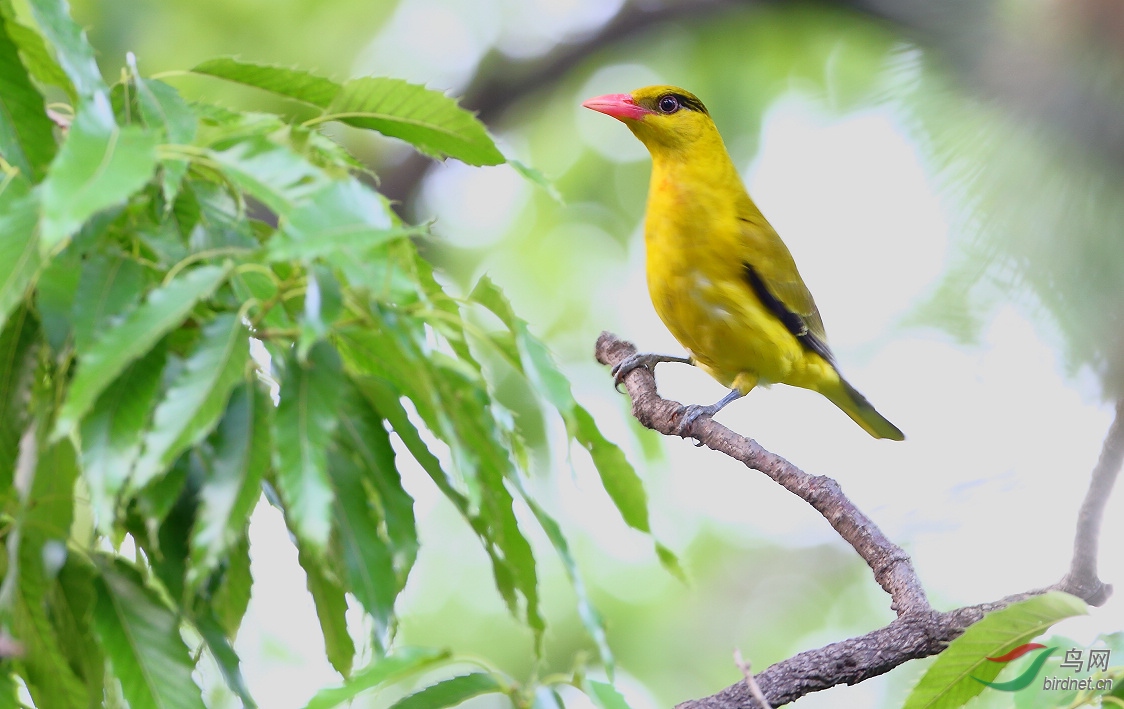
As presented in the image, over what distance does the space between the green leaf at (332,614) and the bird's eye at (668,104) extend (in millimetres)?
2720

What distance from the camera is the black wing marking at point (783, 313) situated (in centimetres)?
347

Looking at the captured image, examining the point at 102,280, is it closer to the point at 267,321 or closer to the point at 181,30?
the point at 267,321

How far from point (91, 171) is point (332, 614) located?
63 centimetres

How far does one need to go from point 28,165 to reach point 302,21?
5153 millimetres

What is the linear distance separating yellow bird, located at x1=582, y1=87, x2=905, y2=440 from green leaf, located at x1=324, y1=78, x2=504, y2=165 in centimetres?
166

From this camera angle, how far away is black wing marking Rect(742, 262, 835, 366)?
3.47 meters

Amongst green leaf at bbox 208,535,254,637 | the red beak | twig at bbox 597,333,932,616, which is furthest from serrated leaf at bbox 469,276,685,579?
the red beak

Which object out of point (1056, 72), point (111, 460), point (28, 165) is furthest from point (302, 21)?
point (111, 460)

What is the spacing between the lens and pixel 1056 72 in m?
2.17

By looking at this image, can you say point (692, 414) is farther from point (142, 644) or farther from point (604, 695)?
point (142, 644)

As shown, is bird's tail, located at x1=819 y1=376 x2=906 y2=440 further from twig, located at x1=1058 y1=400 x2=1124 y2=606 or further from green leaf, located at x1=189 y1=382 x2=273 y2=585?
green leaf, located at x1=189 y1=382 x2=273 y2=585

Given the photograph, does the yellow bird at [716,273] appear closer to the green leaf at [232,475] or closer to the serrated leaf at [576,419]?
the serrated leaf at [576,419]

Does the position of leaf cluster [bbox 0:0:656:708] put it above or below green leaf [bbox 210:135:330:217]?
below

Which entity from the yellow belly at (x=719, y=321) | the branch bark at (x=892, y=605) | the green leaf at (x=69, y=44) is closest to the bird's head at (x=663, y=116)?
the yellow belly at (x=719, y=321)
